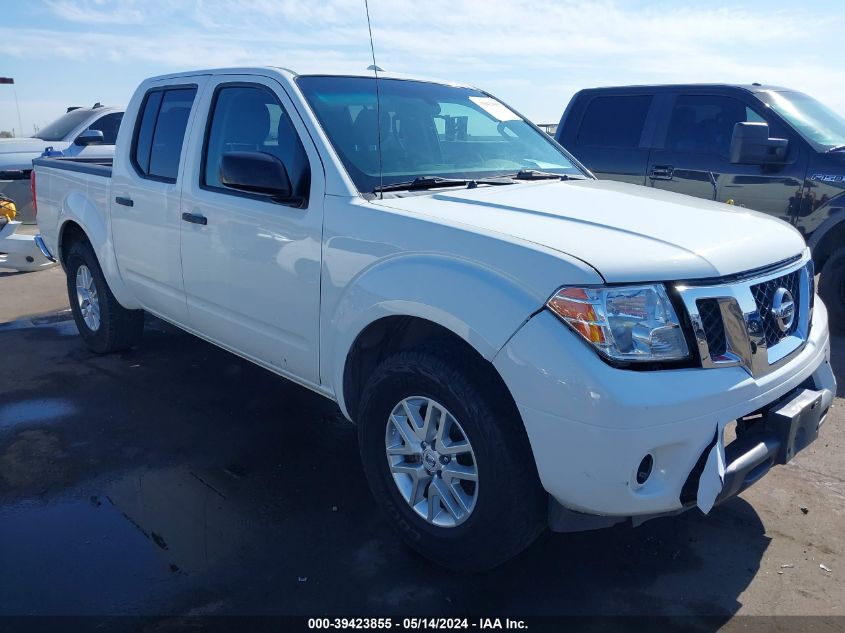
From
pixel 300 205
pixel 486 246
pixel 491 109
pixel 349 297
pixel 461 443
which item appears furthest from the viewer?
pixel 491 109

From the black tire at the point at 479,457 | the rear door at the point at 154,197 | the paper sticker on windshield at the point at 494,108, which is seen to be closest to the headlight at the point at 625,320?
the black tire at the point at 479,457

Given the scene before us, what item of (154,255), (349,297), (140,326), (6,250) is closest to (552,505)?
(349,297)

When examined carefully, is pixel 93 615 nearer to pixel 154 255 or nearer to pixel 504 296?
pixel 504 296

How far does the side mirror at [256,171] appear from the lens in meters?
3.13

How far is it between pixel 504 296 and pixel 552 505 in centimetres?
76

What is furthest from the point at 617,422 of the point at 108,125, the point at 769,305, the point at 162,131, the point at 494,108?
the point at 108,125

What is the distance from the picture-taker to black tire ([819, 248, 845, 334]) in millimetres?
6031

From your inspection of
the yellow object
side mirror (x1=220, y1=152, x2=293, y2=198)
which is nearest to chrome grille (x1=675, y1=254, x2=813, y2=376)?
side mirror (x1=220, y1=152, x2=293, y2=198)

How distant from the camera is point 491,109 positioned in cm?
425

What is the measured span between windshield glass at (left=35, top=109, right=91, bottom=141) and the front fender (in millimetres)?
10289

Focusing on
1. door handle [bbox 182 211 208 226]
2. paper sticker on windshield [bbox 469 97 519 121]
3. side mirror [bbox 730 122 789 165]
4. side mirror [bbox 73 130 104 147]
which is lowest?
door handle [bbox 182 211 208 226]

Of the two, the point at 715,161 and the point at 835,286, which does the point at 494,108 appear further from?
the point at 835,286

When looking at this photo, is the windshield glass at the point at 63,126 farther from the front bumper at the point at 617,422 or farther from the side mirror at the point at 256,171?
the front bumper at the point at 617,422

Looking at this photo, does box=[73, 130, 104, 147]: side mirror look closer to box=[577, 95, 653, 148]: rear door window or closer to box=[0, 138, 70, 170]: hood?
box=[0, 138, 70, 170]: hood
